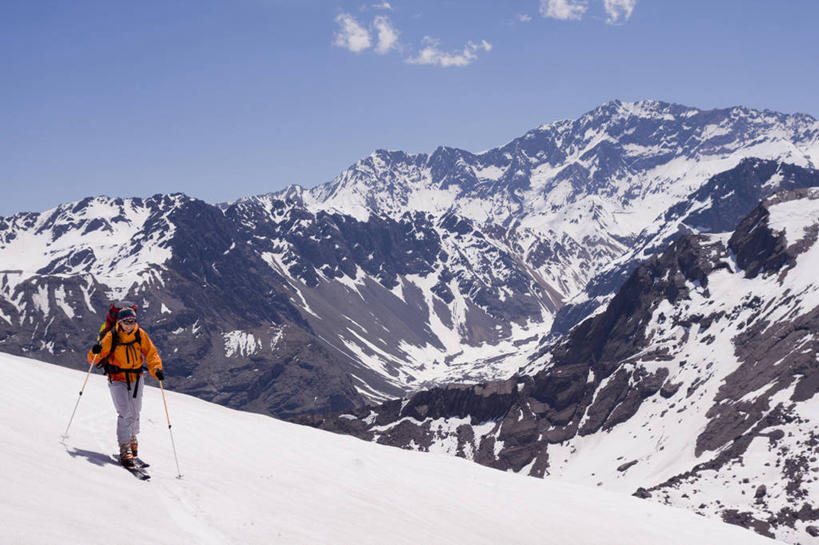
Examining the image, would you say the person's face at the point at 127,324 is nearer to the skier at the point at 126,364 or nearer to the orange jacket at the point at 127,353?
the skier at the point at 126,364

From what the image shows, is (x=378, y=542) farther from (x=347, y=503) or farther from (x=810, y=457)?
(x=810, y=457)

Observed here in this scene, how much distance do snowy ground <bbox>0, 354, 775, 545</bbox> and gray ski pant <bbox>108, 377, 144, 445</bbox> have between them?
0.86 metres

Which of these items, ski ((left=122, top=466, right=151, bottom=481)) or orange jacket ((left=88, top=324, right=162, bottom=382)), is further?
orange jacket ((left=88, top=324, right=162, bottom=382))

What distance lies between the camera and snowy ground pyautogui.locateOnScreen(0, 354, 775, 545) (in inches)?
542

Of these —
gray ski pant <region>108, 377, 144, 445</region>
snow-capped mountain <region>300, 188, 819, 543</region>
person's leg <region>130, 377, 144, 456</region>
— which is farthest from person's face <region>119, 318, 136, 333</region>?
snow-capped mountain <region>300, 188, 819, 543</region>

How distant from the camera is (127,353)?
1870cm

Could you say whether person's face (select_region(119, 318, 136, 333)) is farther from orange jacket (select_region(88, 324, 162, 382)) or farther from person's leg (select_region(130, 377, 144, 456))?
person's leg (select_region(130, 377, 144, 456))

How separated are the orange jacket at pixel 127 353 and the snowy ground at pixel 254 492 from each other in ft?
7.63

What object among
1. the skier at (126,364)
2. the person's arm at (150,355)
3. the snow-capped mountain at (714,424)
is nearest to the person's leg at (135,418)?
the skier at (126,364)

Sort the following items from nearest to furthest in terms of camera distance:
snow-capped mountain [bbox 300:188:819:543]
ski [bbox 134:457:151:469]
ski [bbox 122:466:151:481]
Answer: ski [bbox 122:466:151:481], ski [bbox 134:457:151:469], snow-capped mountain [bbox 300:188:819:543]

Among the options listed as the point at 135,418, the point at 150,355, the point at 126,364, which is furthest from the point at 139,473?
the point at 150,355

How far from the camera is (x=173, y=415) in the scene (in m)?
26.7

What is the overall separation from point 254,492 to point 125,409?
12.8 ft

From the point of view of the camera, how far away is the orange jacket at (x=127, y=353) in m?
18.6
